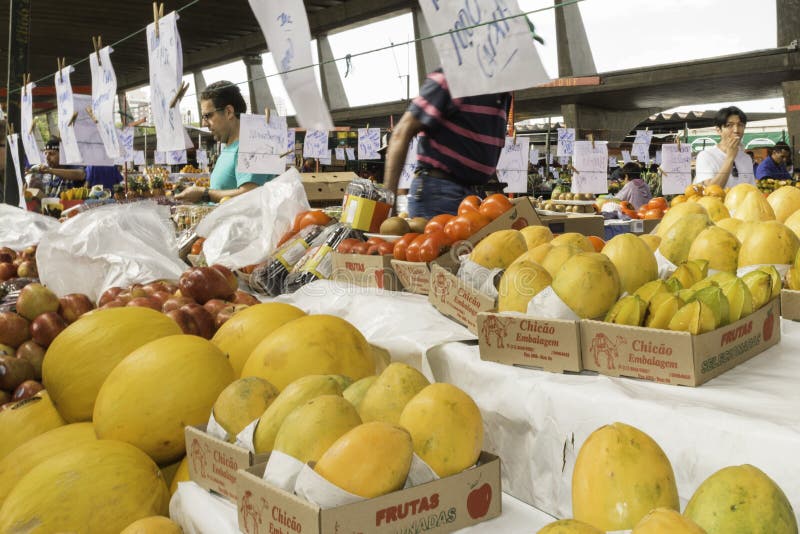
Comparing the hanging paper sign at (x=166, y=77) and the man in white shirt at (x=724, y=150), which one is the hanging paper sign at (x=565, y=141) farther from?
the hanging paper sign at (x=166, y=77)

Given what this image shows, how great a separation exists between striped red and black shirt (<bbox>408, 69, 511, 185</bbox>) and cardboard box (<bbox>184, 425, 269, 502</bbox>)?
2119 mm

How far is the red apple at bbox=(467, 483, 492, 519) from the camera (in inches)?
40.1

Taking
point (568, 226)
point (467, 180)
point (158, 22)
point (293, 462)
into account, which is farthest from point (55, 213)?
point (293, 462)

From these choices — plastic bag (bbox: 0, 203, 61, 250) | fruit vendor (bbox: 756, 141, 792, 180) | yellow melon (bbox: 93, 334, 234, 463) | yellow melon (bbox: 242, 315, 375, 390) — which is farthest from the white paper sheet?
yellow melon (bbox: 93, 334, 234, 463)

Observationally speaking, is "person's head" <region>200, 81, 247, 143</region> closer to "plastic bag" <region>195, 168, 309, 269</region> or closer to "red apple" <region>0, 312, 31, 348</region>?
"plastic bag" <region>195, 168, 309, 269</region>

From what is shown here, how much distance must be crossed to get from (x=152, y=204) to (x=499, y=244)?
84.6 inches

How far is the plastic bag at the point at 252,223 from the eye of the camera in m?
2.90

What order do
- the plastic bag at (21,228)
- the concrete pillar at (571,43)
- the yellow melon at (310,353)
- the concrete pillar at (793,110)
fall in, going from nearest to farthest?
the yellow melon at (310,353) < the plastic bag at (21,228) < the concrete pillar at (793,110) < the concrete pillar at (571,43)

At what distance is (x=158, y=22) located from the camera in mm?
3490

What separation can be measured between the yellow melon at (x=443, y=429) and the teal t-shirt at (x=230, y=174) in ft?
11.1

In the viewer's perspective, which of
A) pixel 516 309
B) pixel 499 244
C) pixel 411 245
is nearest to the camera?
pixel 516 309

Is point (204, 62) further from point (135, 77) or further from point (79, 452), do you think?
point (79, 452)

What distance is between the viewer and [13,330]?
217 centimetres

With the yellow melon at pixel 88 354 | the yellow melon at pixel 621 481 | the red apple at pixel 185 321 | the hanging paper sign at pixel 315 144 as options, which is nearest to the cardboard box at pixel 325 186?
the red apple at pixel 185 321
